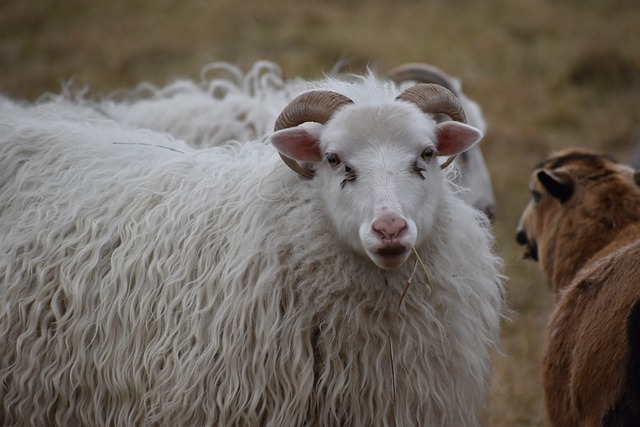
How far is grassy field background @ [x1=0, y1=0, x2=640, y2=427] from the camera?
11250 mm

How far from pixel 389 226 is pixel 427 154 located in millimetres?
618

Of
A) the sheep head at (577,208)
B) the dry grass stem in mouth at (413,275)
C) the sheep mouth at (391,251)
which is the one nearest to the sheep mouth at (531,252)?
the sheep head at (577,208)

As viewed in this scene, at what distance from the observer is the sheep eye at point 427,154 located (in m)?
3.75

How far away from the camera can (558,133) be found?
447 inches

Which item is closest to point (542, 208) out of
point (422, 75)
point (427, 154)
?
point (427, 154)

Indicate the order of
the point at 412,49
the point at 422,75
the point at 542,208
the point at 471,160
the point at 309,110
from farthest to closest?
the point at 412,49
the point at 422,75
the point at 471,160
the point at 542,208
the point at 309,110

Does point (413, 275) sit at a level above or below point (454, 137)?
below

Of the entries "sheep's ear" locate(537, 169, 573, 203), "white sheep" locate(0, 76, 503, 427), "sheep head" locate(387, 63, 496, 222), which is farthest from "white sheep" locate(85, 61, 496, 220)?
"white sheep" locate(0, 76, 503, 427)

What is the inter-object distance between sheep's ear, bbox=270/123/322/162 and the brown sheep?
156 centimetres

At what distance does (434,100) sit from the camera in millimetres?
3932

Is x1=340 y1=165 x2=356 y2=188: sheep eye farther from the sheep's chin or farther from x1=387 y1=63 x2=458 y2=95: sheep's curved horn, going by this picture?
x1=387 y1=63 x2=458 y2=95: sheep's curved horn

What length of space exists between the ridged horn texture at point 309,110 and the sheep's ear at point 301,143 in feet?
0.16

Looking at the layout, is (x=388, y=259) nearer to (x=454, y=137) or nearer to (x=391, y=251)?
(x=391, y=251)

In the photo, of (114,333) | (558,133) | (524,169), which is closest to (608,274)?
(114,333)
